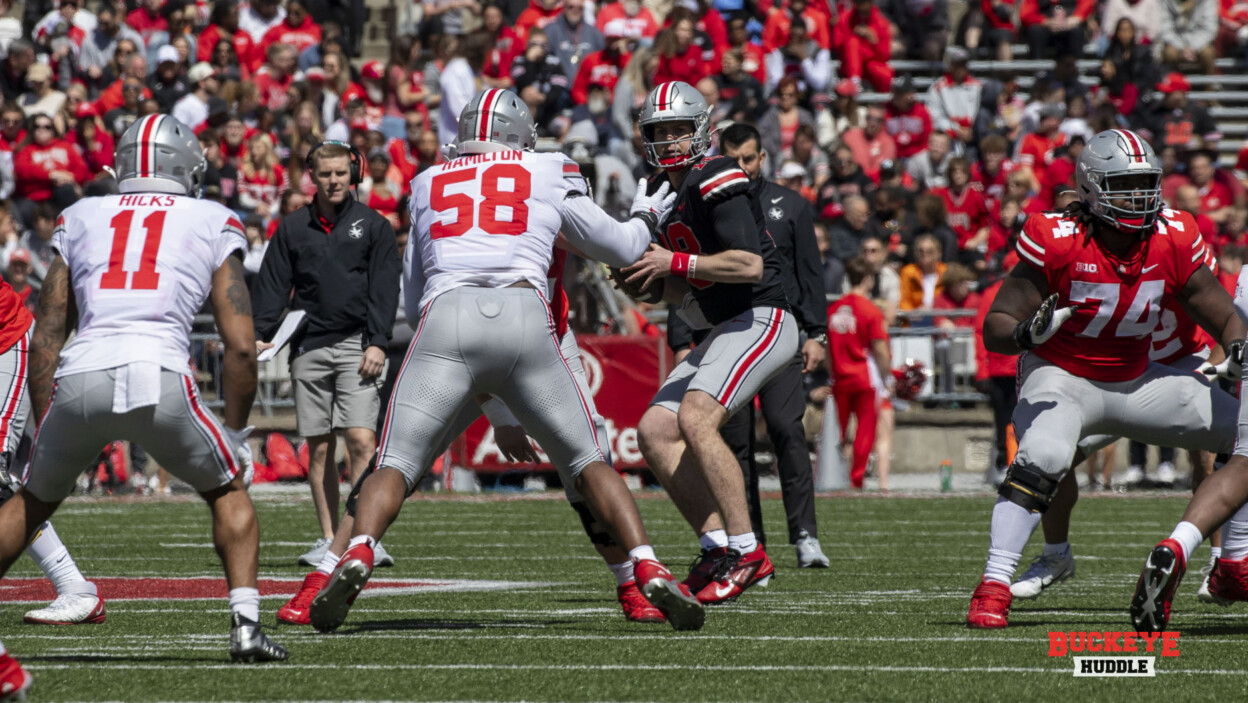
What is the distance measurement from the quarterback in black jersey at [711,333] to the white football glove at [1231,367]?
5.62ft

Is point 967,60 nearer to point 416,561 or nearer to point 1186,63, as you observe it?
point 1186,63

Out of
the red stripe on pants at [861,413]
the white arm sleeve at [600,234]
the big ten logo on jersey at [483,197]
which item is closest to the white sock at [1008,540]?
the white arm sleeve at [600,234]

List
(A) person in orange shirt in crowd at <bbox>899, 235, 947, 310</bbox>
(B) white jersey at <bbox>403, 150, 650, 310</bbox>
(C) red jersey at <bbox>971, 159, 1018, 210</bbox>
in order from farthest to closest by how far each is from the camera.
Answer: (C) red jersey at <bbox>971, 159, 1018, 210</bbox>, (A) person in orange shirt in crowd at <bbox>899, 235, 947, 310</bbox>, (B) white jersey at <bbox>403, 150, 650, 310</bbox>

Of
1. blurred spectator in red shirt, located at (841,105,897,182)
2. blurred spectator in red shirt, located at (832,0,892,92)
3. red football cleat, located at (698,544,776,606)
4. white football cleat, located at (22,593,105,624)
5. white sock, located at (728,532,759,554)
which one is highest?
white football cleat, located at (22,593,105,624)

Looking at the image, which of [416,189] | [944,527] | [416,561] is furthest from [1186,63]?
[416,189]

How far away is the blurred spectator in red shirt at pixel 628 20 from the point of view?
64.8 ft

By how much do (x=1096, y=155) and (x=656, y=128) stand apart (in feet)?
5.94

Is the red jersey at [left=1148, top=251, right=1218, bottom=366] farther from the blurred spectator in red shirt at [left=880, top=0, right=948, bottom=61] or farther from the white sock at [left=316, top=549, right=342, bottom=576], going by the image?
the blurred spectator in red shirt at [left=880, top=0, right=948, bottom=61]

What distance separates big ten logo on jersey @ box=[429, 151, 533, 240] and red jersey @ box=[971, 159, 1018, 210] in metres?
12.8

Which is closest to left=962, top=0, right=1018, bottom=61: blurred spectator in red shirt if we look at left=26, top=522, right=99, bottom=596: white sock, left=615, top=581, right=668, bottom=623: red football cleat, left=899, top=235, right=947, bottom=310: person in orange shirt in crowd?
left=899, top=235, right=947, bottom=310: person in orange shirt in crowd

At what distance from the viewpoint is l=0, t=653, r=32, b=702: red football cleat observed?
4.18 metres

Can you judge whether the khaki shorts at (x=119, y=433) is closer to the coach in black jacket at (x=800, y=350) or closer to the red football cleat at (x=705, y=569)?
the red football cleat at (x=705, y=569)

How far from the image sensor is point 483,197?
601 cm

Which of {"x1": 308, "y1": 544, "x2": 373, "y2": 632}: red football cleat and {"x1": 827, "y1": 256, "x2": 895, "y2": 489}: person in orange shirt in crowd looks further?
{"x1": 827, "y1": 256, "x2": 895, "y2": 489}: person in orange shirt in crowd
